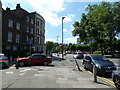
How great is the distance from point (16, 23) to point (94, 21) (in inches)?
838

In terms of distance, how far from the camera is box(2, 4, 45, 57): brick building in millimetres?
26169

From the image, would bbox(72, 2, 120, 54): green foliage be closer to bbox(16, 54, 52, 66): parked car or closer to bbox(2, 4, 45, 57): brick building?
bbox(2, 4, 45, 57): brick building

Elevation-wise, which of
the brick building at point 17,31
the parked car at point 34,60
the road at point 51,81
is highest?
the brick building at point 17,31

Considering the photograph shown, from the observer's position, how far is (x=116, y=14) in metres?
32.0

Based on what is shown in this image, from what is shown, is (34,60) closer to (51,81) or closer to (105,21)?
(51,81)

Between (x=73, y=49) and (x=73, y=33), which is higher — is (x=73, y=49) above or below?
below

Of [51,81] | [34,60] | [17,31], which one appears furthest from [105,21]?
[51,81]

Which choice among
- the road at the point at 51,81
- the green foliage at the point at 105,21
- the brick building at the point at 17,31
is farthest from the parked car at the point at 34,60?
the green foliage at the point at 105,21

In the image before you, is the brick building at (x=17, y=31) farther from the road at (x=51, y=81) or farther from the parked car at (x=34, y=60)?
the road at (x=51, y=81)

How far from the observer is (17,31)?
3102 cm

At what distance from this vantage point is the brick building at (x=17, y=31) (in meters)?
26.2

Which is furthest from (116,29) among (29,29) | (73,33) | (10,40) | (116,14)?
(10,40)

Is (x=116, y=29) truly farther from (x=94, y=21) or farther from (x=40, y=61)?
(x=40, y=61)

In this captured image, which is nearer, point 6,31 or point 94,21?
point 6,31
